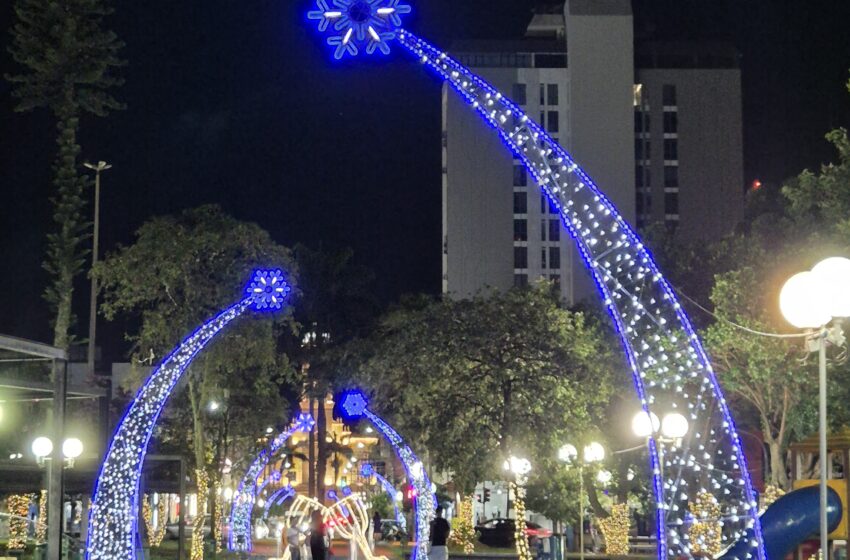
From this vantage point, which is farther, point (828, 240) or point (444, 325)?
point (444, 325)

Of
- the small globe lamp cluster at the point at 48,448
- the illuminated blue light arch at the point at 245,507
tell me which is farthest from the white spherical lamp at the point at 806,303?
the illuminated blue light arch at the point at 245,507

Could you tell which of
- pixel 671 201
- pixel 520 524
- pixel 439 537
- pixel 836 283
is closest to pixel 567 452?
pixel 520 524

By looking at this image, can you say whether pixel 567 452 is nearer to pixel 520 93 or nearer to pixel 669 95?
pixel 520 93

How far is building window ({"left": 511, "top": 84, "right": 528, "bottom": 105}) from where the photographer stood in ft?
310

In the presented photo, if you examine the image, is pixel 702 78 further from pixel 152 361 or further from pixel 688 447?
pixel 688 447

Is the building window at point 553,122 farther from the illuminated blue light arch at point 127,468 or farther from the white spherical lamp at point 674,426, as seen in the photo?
the white spherical lamp at point 674,426

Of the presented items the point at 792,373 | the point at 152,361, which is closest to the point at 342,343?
the point at 152,361

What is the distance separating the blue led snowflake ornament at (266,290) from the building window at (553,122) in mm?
72207

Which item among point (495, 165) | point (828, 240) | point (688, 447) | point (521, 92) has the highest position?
point (521, 92)

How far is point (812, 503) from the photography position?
20844 millimetres

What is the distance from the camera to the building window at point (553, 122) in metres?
95.6

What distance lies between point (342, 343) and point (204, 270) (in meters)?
22.9

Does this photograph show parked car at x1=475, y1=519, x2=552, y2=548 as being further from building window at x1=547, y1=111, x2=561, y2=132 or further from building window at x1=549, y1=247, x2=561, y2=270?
building window at x1=547, y1=111, x2=561, y2=132

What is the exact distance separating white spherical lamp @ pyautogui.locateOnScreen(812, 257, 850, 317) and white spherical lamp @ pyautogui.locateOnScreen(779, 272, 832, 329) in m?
0.03
